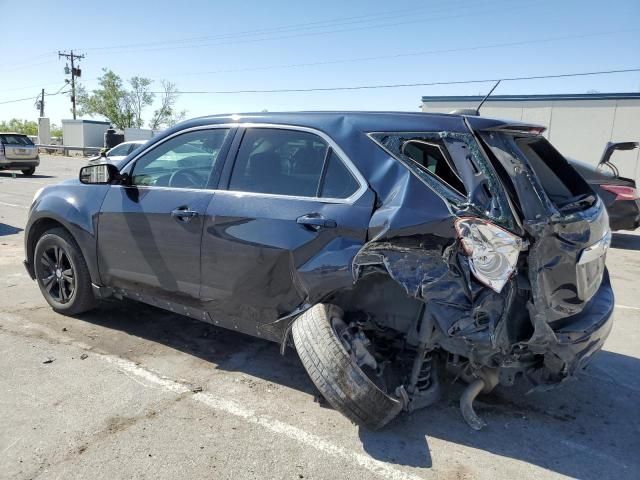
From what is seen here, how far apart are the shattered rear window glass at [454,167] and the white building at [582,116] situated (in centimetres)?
1546

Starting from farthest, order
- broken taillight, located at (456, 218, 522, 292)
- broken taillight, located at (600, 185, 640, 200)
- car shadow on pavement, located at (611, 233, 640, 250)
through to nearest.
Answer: car shadow on pavement, located at (611, 233, 640, 250), broken taillight, located at (600, 185, 640, 200), broken taillight, located at (456, 218, 522, 292)

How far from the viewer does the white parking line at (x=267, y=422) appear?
275 centimetres

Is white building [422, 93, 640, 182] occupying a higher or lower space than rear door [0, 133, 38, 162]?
higher

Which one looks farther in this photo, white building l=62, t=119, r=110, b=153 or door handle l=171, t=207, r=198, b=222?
white building l=62, t=119, r=110, b=153

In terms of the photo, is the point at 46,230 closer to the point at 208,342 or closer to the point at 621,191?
the point at 208,342

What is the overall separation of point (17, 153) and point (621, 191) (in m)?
20.2

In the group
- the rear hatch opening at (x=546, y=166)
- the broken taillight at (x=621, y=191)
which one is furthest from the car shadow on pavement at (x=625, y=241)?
the rear hatch opening at (x=546, y=166)

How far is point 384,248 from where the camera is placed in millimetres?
2934

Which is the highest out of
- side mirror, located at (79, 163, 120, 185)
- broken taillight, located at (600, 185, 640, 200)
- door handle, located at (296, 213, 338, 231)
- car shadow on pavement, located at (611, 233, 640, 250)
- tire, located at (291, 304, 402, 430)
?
side mirror, located at (79, 163, 120, 185)

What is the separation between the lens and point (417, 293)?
286cm

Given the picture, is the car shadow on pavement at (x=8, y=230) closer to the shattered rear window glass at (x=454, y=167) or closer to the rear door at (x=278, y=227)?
the rear door at (x=278, y=227)

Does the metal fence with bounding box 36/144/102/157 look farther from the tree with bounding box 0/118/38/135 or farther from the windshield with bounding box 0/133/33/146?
the tree with bounding box 0/118/38/135

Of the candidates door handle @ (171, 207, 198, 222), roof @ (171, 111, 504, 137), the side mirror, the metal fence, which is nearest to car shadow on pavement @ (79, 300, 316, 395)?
door handle @ (171, 207, 198, 222)

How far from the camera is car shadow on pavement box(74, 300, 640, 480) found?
9.45 feet
